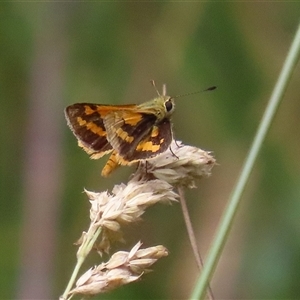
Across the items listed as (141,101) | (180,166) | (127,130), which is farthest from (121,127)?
(141,101)

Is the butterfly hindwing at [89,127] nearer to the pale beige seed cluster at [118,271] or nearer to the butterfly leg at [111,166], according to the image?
the butterfly leg at [111,166]

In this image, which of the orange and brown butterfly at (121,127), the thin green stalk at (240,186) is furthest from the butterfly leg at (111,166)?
the thin green stalk at (240,186)

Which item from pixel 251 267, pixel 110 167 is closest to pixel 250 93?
pixel 251 267

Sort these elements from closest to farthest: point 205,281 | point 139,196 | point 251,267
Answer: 1. point 205,281
2. point 139,196
3. point 251,267

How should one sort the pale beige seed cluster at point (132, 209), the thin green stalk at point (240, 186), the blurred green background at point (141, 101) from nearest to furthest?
1. the thin green stalk at point (240, 186)
2. the pale beige seed cluster at point (132, 209)
3. the blurred green background at point (141, 101)

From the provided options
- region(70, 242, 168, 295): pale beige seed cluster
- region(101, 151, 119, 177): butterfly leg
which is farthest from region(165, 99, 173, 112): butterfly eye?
region(70, 242, 168, 295): pale beige seed cluster

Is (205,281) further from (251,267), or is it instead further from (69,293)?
(251,267)

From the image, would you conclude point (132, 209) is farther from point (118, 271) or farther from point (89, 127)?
point (89, 127)
